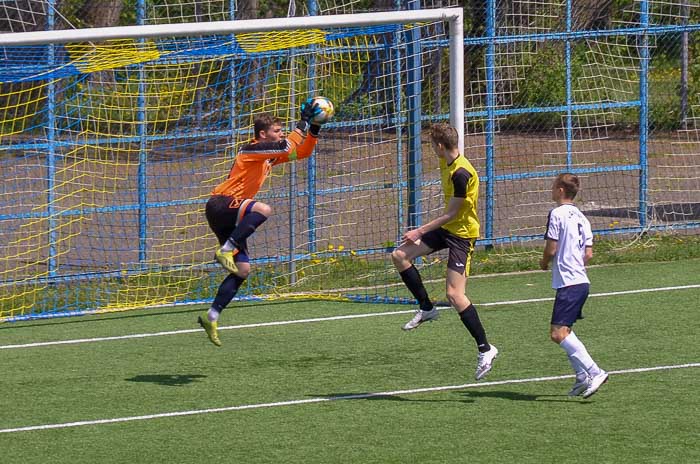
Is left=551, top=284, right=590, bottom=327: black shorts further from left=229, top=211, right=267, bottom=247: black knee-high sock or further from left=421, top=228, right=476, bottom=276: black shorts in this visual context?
left=229, top=211, right=267, bottom=247: black knee-high sock

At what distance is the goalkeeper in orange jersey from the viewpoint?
10031 millimetres

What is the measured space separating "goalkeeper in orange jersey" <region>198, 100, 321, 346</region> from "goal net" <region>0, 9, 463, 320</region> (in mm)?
2299

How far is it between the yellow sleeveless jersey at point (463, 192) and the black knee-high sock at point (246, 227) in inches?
59.3

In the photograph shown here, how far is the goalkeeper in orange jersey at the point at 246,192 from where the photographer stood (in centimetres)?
1003

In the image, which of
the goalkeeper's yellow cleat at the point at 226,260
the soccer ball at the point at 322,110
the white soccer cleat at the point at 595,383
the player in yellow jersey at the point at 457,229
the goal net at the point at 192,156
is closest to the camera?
the white soccer cleat at the point at 595,383

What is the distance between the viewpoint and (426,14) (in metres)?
11.6

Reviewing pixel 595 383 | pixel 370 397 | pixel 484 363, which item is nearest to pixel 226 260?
pixel 370 397

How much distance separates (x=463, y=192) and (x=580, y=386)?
1.72m

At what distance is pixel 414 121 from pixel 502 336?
290 centimetres

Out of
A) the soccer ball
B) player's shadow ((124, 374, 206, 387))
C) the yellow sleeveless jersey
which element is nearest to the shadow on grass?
player's shadow ((124, 374, 206, 387))

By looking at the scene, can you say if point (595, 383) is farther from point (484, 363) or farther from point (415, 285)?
point (415, 285)

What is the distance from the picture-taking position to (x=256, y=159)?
33.8 feet

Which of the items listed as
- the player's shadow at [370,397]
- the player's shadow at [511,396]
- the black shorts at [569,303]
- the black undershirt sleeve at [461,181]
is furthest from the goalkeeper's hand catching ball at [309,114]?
the black shorts at [569,303]

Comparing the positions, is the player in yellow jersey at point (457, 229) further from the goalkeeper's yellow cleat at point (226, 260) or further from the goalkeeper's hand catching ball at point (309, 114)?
the goalkeeper's yellow cleat at point (226, 260)
